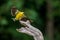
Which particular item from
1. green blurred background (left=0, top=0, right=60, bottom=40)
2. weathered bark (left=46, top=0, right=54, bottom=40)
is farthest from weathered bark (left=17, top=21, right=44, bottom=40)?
weathered bark (left=46, top=0, right=54, bottom=40)

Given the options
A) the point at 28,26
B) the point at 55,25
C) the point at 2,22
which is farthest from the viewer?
the point at 55,25

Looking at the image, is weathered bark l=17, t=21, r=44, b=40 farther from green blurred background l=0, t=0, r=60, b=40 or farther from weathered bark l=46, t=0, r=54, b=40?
weathered bark l=46, t=0, r=54, b=40

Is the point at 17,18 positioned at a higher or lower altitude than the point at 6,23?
higher

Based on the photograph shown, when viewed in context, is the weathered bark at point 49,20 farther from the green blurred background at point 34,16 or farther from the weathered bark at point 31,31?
the weathered bark at point 31,31

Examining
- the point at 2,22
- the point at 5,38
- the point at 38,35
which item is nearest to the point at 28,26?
the point at 38,35

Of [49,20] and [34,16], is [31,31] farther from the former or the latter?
[49,20]

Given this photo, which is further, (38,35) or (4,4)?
(4,4)

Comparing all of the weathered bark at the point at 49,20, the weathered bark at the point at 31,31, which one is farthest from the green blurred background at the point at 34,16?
the weathered bark at the point at 31,31

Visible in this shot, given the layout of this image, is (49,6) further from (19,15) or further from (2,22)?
(19,15)
